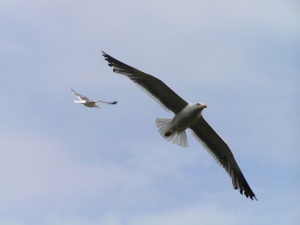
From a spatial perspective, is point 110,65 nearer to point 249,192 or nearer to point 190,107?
point 190,107

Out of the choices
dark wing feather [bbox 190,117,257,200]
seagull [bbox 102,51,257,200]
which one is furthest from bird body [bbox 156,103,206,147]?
dark wing feather [bbox 190,117,257,200]

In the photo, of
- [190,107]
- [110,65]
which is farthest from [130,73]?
[190,107]

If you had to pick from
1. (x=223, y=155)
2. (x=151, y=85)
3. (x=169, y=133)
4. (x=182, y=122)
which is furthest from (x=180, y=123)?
(x=223, y=155)

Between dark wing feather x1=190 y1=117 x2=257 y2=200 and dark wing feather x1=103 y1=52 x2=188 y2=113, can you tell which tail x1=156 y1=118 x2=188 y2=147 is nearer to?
dark wing feather x1=103 y1=52 x2=188 y2=113

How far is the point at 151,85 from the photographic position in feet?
43.2

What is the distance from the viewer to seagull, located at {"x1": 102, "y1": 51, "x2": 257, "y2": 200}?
13.1 metres

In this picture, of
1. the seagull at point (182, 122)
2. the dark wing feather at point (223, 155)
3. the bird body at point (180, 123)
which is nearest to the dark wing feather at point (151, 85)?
the seagull at point (182, 122)

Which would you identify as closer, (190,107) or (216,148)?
(190,107)

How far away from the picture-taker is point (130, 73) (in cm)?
1318

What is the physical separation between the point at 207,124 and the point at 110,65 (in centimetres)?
218

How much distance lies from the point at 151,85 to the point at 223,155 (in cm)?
212

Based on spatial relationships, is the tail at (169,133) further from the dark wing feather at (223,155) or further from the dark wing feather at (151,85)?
the dark wing feather at (223,155)

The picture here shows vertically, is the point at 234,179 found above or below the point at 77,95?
below

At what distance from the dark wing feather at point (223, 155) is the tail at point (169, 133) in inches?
16.1
